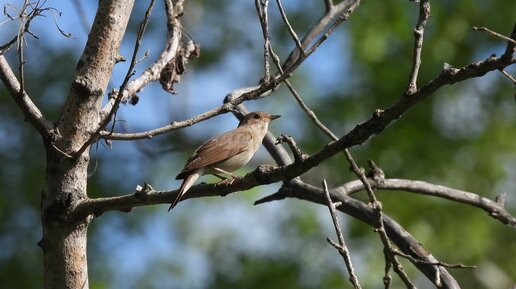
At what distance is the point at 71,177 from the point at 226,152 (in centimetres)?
204

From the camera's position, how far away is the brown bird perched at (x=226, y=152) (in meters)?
5.38

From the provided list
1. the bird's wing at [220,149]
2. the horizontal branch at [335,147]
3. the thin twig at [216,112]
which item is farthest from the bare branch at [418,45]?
the bird's wing at [220,149]

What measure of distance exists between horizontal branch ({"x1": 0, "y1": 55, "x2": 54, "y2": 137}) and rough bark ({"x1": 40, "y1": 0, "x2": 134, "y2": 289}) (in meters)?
0.06

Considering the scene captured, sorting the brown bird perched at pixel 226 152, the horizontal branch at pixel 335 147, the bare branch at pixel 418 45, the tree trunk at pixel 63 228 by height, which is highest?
the brown bird perched at pixel 226 152

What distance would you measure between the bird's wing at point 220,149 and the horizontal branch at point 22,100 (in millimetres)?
1486

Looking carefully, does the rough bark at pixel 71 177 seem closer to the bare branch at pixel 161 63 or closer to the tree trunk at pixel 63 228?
the tree trunk at pixel 63 228

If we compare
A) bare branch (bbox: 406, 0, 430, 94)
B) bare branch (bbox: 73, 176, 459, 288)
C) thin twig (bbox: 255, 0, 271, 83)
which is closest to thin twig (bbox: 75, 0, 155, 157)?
bare branch (bbox: 73, 176, 459, 288)

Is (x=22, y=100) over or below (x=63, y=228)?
over

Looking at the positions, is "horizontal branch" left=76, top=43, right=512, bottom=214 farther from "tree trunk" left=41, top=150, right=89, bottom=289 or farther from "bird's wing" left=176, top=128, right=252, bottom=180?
"bird's wing" left=176, top=128, right=252, bottom=180

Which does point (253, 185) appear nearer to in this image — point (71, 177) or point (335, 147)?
point (335, 147)

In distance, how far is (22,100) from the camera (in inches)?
150

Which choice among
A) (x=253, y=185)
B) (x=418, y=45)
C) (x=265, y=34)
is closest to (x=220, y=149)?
(x=265, y=34)

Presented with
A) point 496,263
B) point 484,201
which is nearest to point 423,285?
point 496,263

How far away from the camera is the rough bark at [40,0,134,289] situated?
3.80 m
